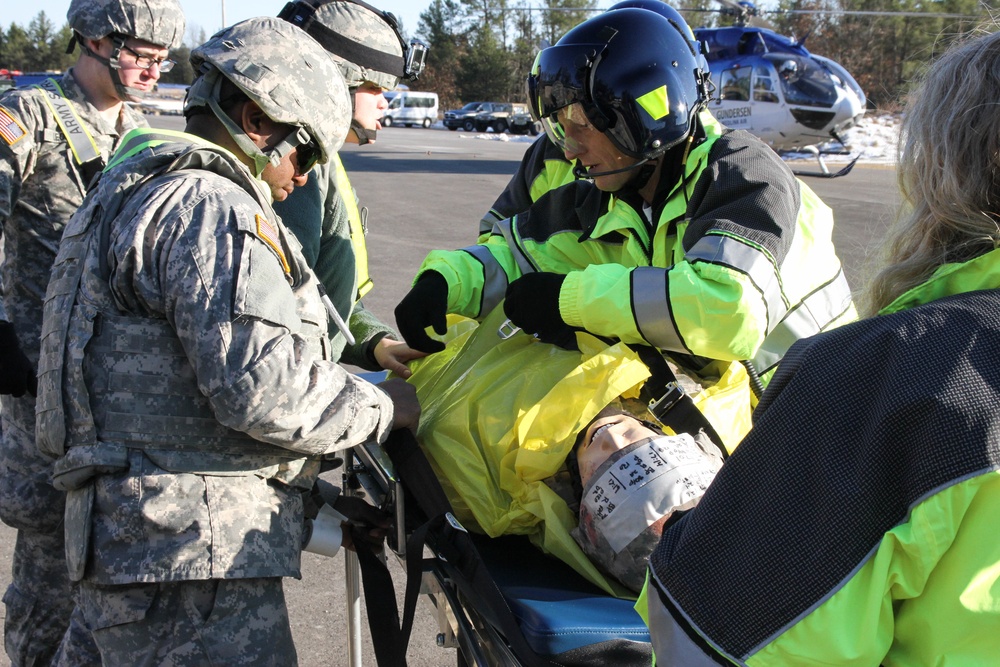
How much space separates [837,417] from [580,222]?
1596 millimetres

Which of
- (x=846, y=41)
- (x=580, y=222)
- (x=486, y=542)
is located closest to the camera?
(x=486, y=542)

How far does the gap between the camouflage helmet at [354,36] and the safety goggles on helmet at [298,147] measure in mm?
839

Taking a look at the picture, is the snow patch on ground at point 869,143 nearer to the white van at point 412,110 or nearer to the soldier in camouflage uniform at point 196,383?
the soldier in camouflage uniform at point 196,383

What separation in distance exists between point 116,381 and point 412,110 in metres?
47.2

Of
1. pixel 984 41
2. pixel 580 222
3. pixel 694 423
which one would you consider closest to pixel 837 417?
pixel 984 41

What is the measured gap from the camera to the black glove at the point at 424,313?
2.52 meters

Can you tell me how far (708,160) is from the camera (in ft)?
7.27

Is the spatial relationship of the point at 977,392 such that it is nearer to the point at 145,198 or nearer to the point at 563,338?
the point at 563,338

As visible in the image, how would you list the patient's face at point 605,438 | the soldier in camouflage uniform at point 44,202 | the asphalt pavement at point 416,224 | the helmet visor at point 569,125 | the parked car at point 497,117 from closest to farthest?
the patient's face at point 605,438
the helmet visor at point 569,125
the soldier in camouflage uniform at point 44,202
the asphalt pavement at point 416,224
the parked car at point 497,117

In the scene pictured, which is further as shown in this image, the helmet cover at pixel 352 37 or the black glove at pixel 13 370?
the helmet cover at pixel 352 37

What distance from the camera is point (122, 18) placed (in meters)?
3.31

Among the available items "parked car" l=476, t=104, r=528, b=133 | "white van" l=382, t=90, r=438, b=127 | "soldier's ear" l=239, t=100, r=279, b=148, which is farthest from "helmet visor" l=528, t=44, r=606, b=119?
"white van" l=382, t=90, r=438, b=127

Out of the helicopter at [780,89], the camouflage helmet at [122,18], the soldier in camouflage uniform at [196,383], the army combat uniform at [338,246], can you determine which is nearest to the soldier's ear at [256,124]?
the soldier in camouflage uniform at [196,383]

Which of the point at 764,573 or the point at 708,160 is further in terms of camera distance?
the point at 708,160
